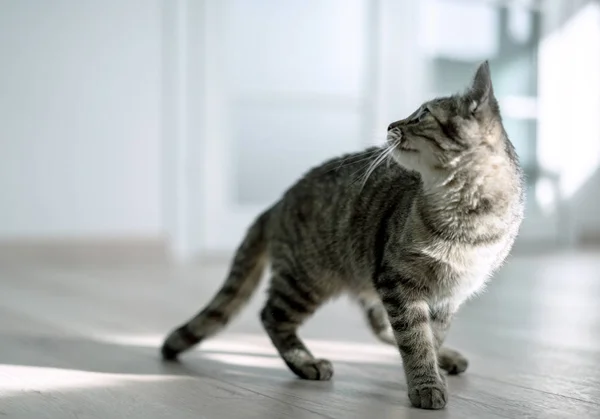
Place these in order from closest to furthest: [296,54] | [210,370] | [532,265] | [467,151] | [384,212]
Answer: [467,151] → [384,212] → [210,370] → [532,265] → [296,54]

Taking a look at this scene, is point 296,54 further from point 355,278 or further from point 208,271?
point 355,278

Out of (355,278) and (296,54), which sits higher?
(296,54)

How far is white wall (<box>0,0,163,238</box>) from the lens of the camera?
455 cm

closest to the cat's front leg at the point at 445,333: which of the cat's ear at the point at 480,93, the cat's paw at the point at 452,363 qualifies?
the cat's paw at the point at 452,363

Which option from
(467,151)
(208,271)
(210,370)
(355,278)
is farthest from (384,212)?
(208,271)

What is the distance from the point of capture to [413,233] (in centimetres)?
166

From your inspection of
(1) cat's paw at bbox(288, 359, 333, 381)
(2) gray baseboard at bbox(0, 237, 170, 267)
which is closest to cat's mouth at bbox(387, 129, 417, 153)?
(1) cat's paw at bbox(288, 359, 333, 381)

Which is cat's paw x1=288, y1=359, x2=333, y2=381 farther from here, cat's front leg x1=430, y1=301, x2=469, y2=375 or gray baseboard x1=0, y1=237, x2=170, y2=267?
gray baseboard x1=0, y1=237, x2=170, y2=267

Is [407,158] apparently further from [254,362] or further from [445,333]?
[254,362]

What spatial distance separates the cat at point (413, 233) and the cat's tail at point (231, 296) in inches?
0.6

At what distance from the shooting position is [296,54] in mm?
5203

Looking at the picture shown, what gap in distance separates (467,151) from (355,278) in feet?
1.52

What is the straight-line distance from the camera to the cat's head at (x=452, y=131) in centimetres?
157

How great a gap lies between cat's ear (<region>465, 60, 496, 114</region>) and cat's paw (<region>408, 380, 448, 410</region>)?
1.74 ft
